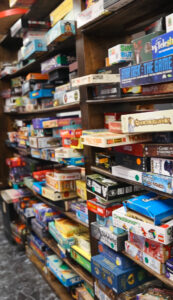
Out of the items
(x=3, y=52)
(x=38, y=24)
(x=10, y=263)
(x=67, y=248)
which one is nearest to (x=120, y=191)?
(x=67, y=248)

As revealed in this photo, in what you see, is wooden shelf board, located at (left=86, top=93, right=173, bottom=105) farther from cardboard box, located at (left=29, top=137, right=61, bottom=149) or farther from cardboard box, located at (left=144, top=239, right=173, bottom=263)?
cardboard box, located at (left=29, top=137, right=61, bottom=149)

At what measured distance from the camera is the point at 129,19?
172 centimetres

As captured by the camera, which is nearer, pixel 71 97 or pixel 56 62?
pixel 71 97

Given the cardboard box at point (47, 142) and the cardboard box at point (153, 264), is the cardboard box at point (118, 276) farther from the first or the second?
the cardboard box at point (47, 142)

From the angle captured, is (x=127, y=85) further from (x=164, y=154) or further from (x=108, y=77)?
(x=164, y=154)

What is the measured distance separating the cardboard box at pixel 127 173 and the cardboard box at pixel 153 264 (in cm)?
40

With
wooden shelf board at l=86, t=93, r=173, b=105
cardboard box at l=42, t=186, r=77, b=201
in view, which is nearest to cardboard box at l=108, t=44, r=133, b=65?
wooden shelf board at l=86, t=93, r=173, b=105

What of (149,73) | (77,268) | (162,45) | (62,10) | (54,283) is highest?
(62,10)

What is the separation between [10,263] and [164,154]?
110 inches

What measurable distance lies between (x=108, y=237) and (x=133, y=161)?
54 cm

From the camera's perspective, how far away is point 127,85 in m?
1.51

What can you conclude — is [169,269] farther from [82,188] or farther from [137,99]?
[82,188]

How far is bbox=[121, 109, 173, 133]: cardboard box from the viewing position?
1.26 meters

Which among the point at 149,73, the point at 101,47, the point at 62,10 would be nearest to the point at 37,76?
the point at 62,10
